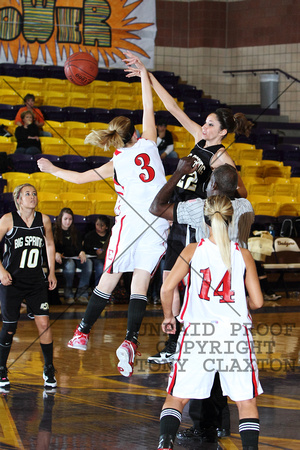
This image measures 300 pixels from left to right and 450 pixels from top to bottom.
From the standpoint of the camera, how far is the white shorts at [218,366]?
342 centimetres

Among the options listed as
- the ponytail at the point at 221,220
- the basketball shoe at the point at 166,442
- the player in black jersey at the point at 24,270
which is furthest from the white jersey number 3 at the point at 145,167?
the basketball shoe at the point at 166,442

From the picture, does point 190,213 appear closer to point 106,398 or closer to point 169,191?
point 169,191

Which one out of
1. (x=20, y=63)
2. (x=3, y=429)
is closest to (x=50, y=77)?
(x=20, y=63)

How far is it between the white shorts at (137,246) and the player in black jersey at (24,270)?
0.82 m

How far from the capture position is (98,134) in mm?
4859

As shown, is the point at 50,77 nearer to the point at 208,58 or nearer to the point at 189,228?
the point at 208,58

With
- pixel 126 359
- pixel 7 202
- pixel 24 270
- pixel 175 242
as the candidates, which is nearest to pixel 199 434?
pixel 126 359

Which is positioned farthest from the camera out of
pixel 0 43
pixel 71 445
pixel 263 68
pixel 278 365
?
pixel 263 68

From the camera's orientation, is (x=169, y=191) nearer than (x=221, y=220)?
No

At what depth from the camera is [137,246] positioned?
4988mm

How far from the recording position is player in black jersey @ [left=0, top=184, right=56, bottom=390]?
17.9 ft

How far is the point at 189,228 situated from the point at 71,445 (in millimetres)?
1820

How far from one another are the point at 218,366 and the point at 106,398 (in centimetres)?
189

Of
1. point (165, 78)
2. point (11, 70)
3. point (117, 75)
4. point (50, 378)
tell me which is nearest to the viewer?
point (50, 378)
